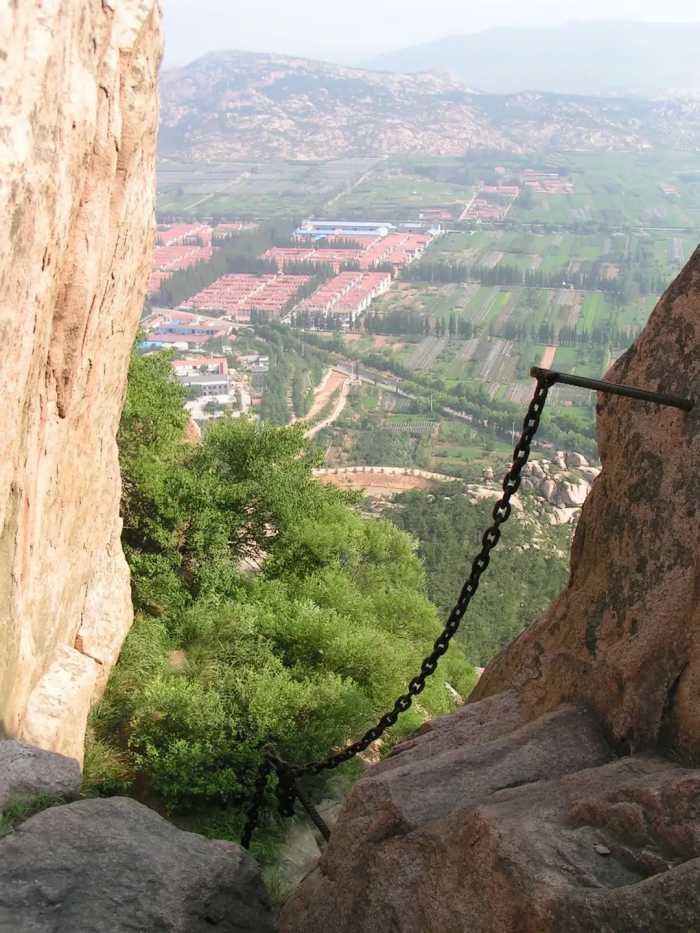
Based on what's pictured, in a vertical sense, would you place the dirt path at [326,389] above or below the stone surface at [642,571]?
below

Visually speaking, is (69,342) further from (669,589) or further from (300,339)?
(300,339)

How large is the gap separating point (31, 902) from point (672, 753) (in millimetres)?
4089

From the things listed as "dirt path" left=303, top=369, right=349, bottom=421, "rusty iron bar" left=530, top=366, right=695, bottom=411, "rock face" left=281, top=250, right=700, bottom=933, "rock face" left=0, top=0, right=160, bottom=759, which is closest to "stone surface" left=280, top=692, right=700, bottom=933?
"rock face" left=281, top=250, right=700, bottom=933

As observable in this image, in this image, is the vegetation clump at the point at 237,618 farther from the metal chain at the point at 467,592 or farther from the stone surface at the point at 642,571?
the stone surface at the point at 642,571

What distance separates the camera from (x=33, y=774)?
7.98 m

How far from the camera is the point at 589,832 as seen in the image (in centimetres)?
467

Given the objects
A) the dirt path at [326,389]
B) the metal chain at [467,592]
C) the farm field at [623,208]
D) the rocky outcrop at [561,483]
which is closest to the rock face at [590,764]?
the metal chain at [467,592]

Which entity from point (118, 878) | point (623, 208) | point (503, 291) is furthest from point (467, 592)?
point (623, 208)

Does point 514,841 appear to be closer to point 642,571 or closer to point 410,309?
point 642,571

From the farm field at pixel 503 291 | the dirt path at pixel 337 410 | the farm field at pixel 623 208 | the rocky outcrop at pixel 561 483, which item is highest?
the farm field at pixel 623 208

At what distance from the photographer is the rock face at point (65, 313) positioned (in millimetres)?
7320

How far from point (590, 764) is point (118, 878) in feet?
10.6

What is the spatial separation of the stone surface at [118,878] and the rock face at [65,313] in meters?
2.77

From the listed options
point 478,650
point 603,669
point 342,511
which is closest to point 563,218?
point 478,650
